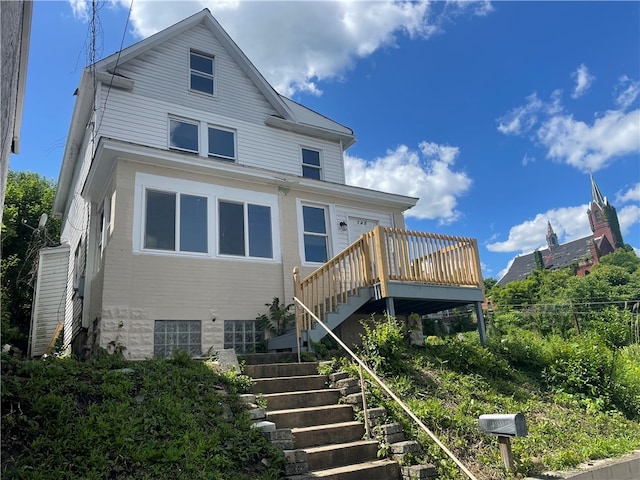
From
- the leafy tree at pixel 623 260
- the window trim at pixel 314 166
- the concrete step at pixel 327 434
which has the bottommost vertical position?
the concrete step at pixel 327 434

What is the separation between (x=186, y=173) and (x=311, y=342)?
4.69m

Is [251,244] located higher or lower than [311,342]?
higher

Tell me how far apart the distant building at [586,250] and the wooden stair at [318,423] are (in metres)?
75.6

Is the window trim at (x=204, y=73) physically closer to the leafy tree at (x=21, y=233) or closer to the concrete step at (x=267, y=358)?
the concrete step at (x=267, y=358)

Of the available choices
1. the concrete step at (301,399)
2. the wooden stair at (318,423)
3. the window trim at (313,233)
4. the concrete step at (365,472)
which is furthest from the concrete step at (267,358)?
the window trim at (313,233)

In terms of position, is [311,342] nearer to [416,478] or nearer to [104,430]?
[416,478]

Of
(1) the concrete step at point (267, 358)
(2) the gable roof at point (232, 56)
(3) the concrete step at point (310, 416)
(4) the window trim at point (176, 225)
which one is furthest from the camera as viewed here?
(2) the gable roof at point (232, 56)

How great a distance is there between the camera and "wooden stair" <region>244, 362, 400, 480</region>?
4.76 meters

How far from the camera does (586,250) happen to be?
85938mm

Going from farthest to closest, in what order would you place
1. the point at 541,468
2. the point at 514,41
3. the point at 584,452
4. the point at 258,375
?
1. the point at 514,41
2. the point at 258,375
3. the point at 584,452
4. the point at 541,468

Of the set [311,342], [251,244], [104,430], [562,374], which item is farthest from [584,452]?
[251,244]

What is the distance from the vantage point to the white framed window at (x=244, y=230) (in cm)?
1004

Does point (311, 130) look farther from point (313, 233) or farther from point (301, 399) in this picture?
point (301, 399)

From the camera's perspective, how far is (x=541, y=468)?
5301 millimetres
